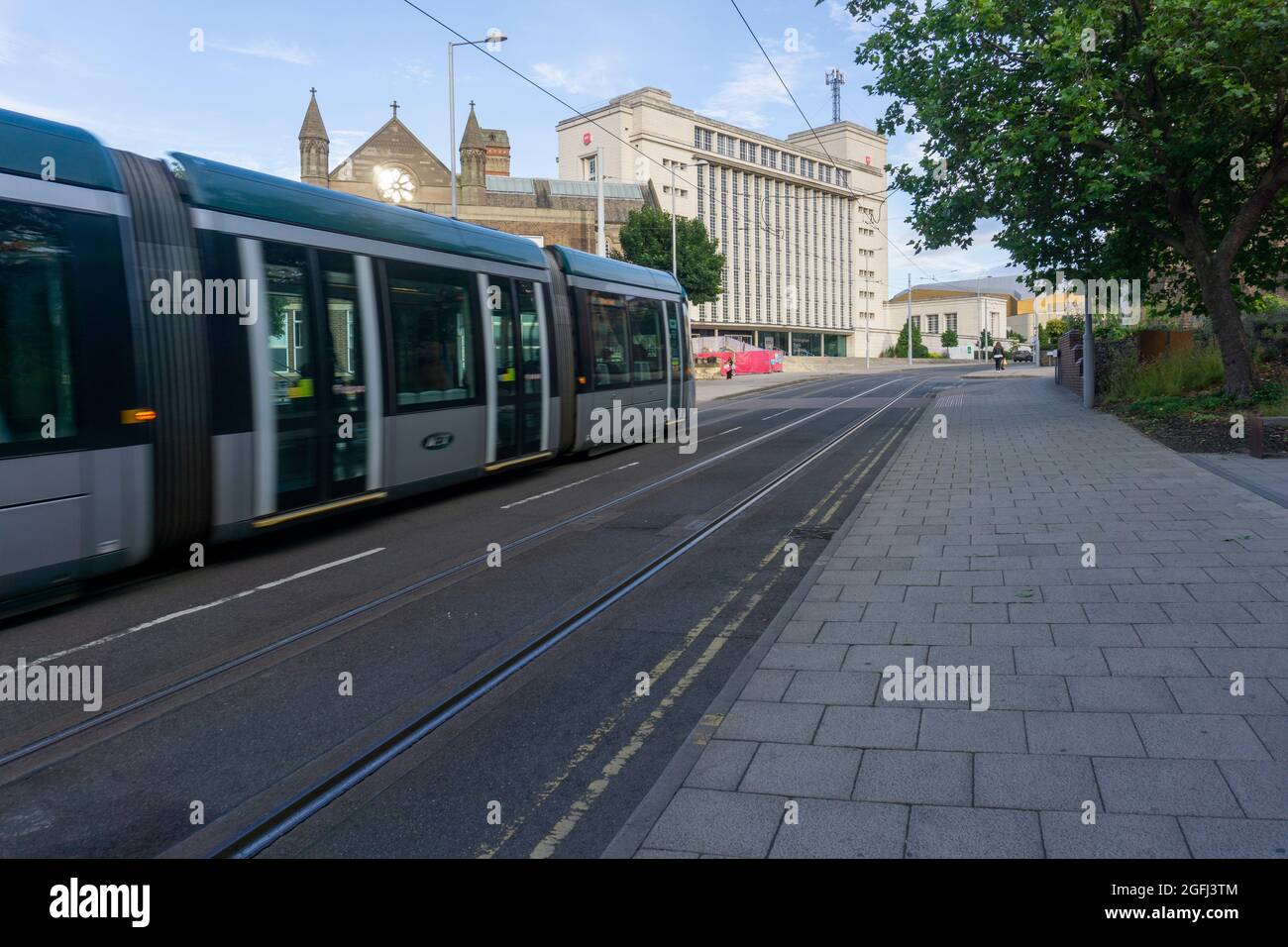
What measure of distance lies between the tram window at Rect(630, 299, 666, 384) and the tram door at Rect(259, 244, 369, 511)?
7.36 meters

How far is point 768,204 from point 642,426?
83732 mm

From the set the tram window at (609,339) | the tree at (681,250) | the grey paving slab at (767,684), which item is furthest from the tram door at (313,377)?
the tree at (681,250)

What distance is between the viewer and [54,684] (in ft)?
16.2

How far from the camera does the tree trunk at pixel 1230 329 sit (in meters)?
16.4

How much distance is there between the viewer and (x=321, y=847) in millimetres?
3309

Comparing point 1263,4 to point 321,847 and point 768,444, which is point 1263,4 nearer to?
point 768,444

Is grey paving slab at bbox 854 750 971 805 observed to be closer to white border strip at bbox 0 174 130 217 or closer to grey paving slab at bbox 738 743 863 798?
grey paving slab at bbox 738 743 863 798

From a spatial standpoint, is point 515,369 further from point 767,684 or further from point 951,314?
point 951,314

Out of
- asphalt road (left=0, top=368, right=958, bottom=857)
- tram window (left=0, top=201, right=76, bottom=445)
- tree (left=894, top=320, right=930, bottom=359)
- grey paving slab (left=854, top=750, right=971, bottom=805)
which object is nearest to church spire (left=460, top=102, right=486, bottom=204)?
tree (left=894, top=320, right=930, bottom=359)

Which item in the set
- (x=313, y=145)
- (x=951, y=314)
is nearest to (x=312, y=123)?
(x=313, y=145)

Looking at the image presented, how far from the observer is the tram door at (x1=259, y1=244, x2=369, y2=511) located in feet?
25.6

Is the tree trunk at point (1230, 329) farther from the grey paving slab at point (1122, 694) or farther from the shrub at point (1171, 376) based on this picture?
the grey paving slab at point (1122, 694)
